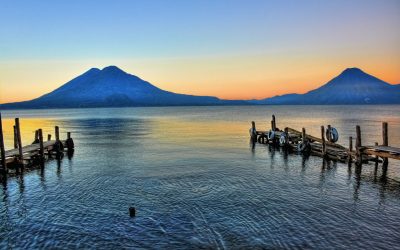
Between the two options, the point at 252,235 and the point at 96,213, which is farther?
the point at 96,213

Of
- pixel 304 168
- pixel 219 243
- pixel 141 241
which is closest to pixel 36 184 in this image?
pixel 141 241

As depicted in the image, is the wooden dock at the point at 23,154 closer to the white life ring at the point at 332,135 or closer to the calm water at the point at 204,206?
the calm water at the point at 204,206

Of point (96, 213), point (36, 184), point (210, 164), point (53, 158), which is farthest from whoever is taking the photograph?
point (53, 158)

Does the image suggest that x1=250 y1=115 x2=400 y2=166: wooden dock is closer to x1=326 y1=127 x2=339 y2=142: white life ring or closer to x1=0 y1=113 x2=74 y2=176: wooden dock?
x1=326 y1=127 x2=339 y2=142: white life ring

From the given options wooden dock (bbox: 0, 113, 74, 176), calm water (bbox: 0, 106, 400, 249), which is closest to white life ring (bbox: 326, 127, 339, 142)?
calm water (bbox: 0, 106, 400, 249)

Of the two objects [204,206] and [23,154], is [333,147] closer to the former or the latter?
[204,206]

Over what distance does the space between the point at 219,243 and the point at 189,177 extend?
1183 centimetres

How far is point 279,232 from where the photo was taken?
15078mm

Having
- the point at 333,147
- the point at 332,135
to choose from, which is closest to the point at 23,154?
the point at 333,147

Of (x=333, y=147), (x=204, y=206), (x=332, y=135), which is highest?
(x=332, y=135)

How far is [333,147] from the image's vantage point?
34.5 meters

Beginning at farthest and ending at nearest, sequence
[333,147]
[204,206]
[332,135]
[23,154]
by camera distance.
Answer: [332,135]
[333,147]
[23,154]
[204,206]

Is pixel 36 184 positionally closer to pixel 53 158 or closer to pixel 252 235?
pixel 53 158

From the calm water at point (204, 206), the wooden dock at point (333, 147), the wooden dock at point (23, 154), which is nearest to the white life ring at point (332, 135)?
the wooden dock at point (333, 147)
